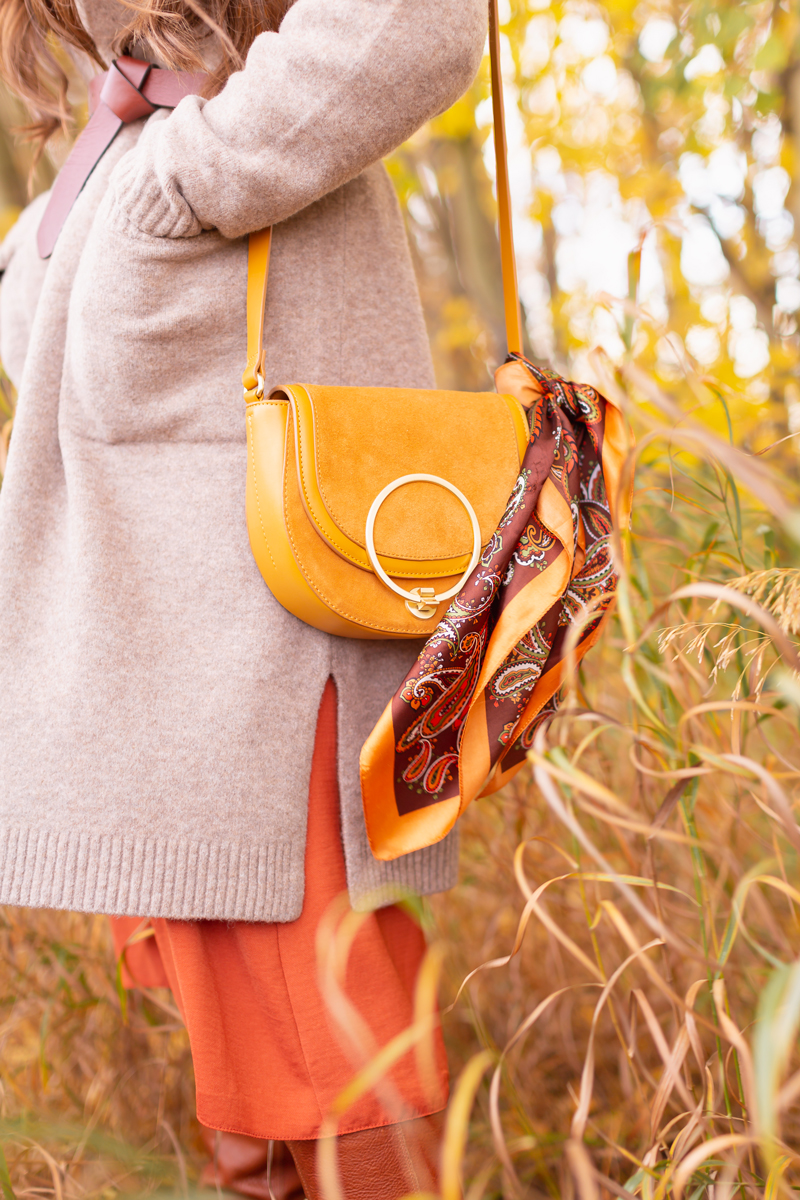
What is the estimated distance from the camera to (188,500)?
760 mm

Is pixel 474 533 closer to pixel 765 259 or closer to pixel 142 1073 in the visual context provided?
pixel 142 1073

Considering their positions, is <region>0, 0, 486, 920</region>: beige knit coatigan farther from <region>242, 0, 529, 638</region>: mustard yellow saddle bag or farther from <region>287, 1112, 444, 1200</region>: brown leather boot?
<region>287, 1112, 444, 1200</region>: brown leather boot

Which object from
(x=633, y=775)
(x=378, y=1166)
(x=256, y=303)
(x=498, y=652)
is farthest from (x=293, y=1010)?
(x=633, y=775)

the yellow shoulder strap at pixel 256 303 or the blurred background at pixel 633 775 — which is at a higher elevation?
the yellow shoulder strap at pixel 256 303

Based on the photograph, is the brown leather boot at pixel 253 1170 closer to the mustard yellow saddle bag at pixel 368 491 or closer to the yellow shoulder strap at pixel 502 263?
the mustard yellow saddle bag at pixel 368 491

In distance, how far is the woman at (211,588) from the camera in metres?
0.68

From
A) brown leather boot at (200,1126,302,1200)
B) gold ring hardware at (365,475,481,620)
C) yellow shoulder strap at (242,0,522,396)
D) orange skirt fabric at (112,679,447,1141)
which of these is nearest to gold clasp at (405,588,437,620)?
gold ring hardware at (365,475,481,620)

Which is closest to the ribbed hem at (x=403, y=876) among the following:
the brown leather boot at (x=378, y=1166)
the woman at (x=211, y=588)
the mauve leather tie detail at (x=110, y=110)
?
the woman at (x=211, y=588)

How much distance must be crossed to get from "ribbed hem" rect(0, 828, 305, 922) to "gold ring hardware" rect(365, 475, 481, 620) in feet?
0.83

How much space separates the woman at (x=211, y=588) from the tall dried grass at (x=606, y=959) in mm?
94

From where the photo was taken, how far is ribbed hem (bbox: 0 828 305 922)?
0.68 meters

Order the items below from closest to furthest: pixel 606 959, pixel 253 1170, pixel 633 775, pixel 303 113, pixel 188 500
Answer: pixel 303 113, pixel 188 500, pixel 253 1170, pixel 606 959, pixel 633 775

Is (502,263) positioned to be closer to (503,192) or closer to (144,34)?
(503,192)

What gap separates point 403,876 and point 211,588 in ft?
1.13
